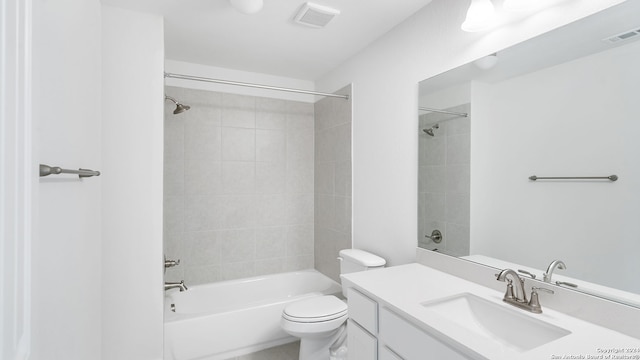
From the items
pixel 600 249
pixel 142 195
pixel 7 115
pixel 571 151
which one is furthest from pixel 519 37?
pixel 142 195

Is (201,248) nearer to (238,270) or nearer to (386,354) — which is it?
(238,270)

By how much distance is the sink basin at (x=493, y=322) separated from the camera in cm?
105

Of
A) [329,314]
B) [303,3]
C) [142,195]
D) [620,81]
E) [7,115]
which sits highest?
[303,3]

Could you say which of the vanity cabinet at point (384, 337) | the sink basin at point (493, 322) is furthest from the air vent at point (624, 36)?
the vanity cabinet at point (384, 337)

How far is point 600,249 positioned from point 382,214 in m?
1.23

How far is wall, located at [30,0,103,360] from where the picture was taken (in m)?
0.92

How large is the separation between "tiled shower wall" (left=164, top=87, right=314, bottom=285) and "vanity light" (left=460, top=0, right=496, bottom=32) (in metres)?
2.01

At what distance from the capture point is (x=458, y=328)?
1005 millimetres

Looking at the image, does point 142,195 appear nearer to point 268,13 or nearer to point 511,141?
point 268,13

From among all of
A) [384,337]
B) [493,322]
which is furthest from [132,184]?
[493,322]

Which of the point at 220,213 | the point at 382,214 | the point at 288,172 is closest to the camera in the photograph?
the point at 382,214

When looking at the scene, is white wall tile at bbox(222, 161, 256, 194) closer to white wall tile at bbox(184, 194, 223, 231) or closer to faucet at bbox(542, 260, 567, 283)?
white wall tile at bbox(184, 194, 223, 231)

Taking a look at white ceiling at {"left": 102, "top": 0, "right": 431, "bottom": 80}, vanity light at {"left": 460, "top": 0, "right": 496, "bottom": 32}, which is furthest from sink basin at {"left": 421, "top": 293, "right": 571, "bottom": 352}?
white ceiling at {"left": 102, "top": 0, "right": 431, "bottom": 80}

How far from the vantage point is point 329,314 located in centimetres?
198
